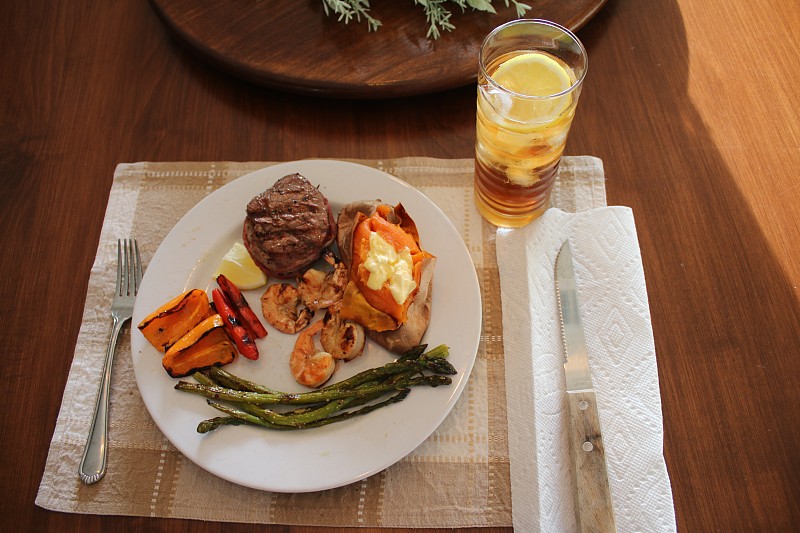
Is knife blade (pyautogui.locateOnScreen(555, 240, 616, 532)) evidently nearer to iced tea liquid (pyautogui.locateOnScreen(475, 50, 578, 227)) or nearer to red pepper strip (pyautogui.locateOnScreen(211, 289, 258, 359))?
iced tea liquid (pyautogui.locateOnScreen(475, 50, 578, 227))

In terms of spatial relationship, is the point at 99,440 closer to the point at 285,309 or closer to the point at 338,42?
the point at 285,309

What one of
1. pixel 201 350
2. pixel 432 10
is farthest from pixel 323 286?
pixel 432 10

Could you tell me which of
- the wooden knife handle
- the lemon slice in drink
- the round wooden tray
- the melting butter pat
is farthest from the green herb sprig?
the wooden knife handle

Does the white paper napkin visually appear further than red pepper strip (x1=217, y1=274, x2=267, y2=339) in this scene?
No

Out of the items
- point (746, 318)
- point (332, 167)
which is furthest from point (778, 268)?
point (332, 167)

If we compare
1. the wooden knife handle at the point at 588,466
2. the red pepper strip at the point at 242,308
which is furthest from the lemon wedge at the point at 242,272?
the wooden knife handle at the point at 588,466

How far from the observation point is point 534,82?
2.09 meters

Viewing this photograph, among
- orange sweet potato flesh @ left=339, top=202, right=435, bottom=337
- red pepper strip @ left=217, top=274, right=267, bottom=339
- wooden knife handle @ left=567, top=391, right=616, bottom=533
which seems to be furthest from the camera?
red pepper strip @ left=217, top=274, right=267, bottom=339

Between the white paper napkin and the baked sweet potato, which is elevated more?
the baked sweet potato

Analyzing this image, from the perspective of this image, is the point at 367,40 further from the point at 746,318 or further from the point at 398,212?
the point at 746,318

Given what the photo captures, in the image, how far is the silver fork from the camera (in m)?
2.07

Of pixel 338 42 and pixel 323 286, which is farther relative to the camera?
pixel 338 42

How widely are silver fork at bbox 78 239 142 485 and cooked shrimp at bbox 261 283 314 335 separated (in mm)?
522

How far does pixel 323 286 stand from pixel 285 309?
16cm
